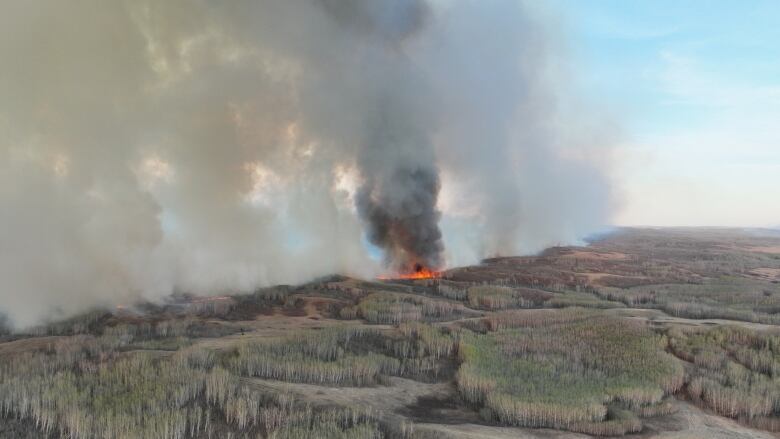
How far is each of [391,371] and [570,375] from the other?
5906mm

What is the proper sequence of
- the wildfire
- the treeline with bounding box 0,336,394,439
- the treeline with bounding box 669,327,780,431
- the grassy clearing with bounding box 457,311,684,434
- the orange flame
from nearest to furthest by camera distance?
the treeline with bounding box 0,336,394,439 → the grassy clearing with bounding box 457,311,684,434 → the treeline with bounding box 669,327,780,431 → the orange flame → the wildfire

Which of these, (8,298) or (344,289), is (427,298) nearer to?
(344,289)

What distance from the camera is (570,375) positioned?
18031 millimetres

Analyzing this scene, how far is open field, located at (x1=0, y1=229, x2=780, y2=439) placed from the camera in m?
13.8

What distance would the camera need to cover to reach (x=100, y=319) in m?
26.5

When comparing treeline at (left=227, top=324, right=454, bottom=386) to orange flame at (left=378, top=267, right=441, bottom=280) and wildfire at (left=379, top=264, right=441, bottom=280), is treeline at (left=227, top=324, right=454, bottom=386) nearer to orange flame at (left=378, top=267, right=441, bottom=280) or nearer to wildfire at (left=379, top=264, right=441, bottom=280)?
orange flame at (left=378, top=267, right=441, bottom=280)

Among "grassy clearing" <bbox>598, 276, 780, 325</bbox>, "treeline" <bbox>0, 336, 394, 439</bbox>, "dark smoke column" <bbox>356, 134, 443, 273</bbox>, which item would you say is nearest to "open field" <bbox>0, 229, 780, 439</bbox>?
"treeline" <bbox>0, 336, 394, 439</bbox>

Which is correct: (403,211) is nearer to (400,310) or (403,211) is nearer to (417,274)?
(417,274)

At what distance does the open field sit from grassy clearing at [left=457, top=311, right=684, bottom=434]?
64mm

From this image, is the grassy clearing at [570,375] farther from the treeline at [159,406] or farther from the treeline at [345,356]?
the treeline at [159,406]

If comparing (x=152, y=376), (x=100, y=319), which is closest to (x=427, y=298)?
(x=100, y=319)

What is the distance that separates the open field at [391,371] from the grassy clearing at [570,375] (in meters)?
0.06

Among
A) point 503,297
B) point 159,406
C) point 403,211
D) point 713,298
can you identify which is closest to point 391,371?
point 159,406

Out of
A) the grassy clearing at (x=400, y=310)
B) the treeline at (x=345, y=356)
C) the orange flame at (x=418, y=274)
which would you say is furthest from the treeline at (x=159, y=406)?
the orange flame at (x=418, y=274)
